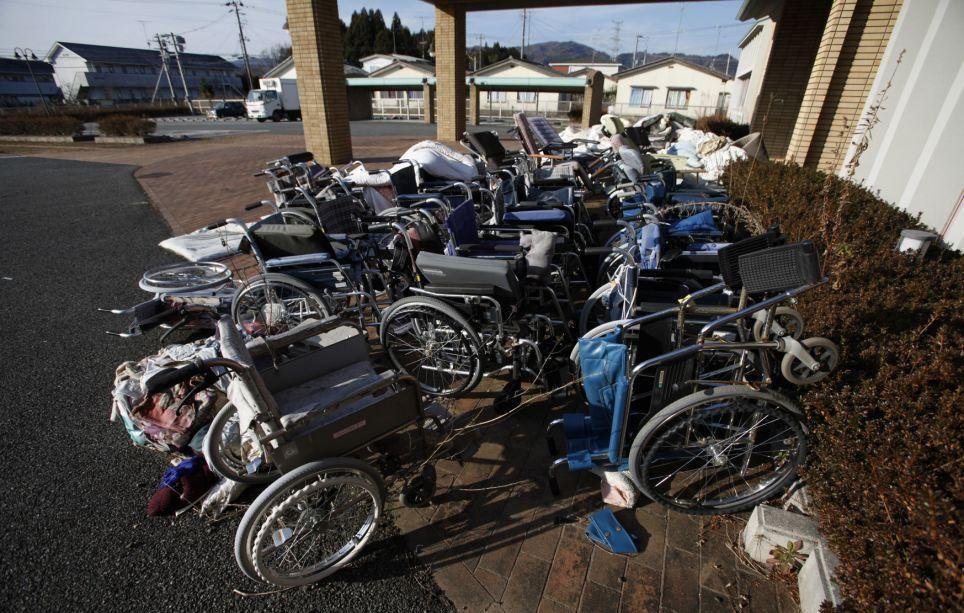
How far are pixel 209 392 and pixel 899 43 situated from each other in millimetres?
7244

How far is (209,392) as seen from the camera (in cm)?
262

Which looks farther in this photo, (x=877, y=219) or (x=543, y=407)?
(x=877, y=219)

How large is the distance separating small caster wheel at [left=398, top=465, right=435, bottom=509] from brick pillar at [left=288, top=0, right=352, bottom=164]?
7801mm

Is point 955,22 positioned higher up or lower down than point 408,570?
higher up

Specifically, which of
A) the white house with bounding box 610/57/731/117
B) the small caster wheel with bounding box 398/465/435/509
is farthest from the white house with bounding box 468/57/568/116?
the small caster wheel with bounding box 398/465/435/509

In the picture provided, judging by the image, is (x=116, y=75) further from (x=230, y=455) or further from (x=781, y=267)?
(x=781, y=267)

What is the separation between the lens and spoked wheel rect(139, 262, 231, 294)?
383 centimetres

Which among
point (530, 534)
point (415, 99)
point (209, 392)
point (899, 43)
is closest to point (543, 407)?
point (530, 534)

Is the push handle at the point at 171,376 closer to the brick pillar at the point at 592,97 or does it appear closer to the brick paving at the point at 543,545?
the brick paving at the point at 543,545

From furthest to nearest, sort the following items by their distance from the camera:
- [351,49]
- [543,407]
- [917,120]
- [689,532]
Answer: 1. [351,49]
2. [917,120]
3. [543,407]
4. [689,532]

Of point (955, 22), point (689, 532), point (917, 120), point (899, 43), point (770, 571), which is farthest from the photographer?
point (899, 43)

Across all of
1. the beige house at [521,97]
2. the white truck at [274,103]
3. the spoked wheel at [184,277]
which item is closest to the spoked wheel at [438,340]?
the spoked wheel at [184,277]

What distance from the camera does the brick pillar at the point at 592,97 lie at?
61.3ft

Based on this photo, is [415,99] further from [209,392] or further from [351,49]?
[209,392]
